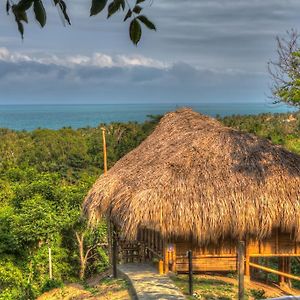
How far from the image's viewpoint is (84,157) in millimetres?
33719

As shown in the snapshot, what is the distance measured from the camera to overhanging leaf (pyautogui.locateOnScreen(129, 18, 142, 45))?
1.67 m

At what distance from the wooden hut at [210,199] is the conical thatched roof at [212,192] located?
18 millimetres

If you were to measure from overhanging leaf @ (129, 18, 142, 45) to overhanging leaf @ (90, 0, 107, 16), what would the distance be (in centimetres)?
16

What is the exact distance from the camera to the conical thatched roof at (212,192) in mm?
8852

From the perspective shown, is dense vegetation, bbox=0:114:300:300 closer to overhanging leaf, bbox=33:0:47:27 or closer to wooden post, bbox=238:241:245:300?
wooden post, bbox=238:241:245:300

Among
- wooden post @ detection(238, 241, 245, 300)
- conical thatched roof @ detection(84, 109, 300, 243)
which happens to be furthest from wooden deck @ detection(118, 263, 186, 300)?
wooden post @ detection(238, 241, 245, 300)

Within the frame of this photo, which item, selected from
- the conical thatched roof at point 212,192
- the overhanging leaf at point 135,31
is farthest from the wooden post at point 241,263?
the overhanging leaf at point 135,31

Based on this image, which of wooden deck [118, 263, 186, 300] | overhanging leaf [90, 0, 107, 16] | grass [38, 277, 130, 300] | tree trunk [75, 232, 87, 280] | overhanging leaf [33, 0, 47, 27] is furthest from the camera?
tree trunk [75, 232, 87, 280]

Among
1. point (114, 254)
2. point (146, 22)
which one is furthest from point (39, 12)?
point (114, 254)

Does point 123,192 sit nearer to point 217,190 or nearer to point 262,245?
point 217,190

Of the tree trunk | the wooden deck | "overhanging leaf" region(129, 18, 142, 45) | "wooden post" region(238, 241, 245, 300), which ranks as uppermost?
"overhanging leaf" region(129, 18, 142, 45)

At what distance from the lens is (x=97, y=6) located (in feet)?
5.01

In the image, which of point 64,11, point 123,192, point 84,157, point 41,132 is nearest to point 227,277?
point 123,192

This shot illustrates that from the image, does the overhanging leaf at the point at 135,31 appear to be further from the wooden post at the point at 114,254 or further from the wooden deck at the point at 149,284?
the wooden post at the point at 114,254
